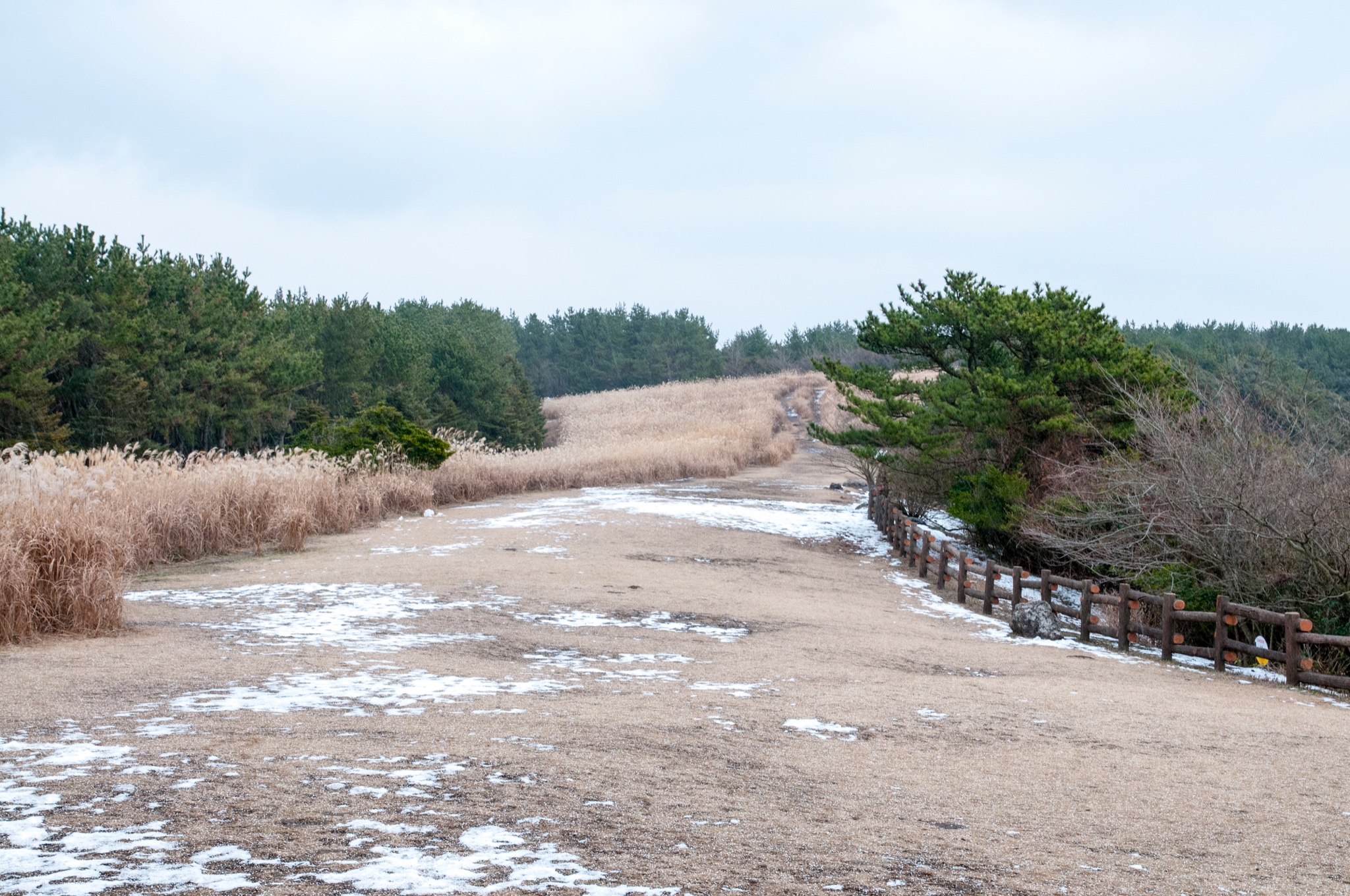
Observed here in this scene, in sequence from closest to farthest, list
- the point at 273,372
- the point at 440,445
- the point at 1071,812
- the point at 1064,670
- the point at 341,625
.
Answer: the point at 1071,812
the point at 341,625
the point at 1064,670
the point at 440,445
the point at 273,372

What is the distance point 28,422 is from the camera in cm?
2473

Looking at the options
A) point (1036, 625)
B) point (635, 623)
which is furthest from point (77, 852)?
point (1036, 625)

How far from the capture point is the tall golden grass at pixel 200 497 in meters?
7.68

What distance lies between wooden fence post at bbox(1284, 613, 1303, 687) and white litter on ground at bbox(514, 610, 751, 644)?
17.7 ft

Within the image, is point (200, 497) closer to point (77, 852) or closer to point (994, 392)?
point (77, 852)

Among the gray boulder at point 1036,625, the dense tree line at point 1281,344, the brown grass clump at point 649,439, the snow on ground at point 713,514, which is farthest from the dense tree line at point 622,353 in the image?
the gray boulder at point 1036,625

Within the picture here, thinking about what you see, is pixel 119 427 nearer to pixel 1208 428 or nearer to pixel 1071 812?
pixel 1208 428

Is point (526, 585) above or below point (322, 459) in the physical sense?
below

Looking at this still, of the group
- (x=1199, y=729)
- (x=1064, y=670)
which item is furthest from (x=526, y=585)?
(x=1199, y=729)

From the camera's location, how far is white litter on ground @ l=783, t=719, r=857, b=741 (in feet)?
20.7

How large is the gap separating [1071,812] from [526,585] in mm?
8154

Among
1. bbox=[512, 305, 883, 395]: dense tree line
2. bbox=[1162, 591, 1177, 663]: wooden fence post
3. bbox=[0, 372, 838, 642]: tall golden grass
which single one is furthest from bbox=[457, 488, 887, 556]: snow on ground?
bbox=[512, 305, 883, 395]: dense tree line

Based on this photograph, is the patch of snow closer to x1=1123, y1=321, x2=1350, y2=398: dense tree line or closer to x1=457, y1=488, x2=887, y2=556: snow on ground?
x1=457, y1=488, x2=887, y2=556: snow on ground

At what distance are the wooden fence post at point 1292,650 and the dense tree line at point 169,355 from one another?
70.6 feet
